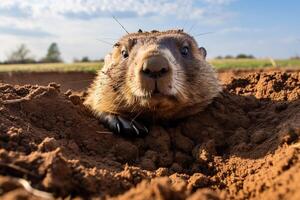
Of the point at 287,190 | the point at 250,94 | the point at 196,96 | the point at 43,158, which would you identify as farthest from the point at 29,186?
the point at 250,94

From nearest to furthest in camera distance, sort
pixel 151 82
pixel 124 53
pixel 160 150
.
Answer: pixel 151 82, pixel 160 150, pixel 124 53

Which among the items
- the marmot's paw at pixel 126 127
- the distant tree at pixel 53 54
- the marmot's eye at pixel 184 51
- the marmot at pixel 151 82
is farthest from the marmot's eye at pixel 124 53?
the distant tree at pixel 53 54

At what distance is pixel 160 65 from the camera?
15.6 feet

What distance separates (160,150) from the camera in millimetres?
5340

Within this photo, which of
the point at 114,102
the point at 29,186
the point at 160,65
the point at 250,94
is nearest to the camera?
the point at 29,186

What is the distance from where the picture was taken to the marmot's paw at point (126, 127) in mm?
5574

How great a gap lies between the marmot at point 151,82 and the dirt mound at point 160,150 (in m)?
0.18

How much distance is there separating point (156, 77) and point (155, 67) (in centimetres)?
13

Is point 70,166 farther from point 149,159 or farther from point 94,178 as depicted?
point 149,159

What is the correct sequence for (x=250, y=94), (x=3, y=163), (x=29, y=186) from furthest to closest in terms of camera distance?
(x=250, y=94), (x=3, y=163), (x=29, y=186)

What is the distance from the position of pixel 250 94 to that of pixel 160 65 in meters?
2.51

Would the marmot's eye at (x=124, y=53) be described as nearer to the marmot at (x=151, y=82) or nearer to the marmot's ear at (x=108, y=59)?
the marmot at (x=151, y=82)

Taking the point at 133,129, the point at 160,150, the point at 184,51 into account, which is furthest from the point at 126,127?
the point at 184,51

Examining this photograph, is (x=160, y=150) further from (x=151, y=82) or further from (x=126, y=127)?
(x=151, y=82)
